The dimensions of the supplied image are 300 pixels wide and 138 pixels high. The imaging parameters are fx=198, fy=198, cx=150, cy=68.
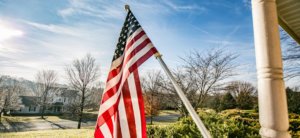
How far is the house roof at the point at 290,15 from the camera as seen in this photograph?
240 centimetres

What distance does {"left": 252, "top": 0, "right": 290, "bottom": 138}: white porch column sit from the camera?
1489 mm

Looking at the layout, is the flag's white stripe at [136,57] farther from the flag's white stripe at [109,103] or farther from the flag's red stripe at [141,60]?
the flag's white stripe at [109,103]

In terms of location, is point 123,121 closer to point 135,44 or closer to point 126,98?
point 126,98

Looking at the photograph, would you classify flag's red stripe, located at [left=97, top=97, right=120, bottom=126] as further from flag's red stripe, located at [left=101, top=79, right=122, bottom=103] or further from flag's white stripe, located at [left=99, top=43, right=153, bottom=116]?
flag's red stripe, located at [left=101, top=79, right=122, bottom=103]

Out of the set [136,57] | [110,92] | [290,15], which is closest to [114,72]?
[110,92]

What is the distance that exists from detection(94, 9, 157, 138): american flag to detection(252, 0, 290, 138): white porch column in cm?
148

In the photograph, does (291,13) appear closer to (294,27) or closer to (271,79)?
(294,27)

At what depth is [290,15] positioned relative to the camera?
8.94 feet

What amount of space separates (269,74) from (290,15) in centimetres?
171

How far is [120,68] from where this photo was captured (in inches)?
121

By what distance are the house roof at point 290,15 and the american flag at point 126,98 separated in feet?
5.64

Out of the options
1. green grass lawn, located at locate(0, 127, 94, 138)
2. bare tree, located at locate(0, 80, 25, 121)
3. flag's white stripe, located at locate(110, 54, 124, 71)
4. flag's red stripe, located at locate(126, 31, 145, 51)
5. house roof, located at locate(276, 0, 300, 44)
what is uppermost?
house roof, located at locate(276, 0, 300, 44)

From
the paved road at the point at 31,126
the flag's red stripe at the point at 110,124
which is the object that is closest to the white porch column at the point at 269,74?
the flag's red stripe at the point at 110,124

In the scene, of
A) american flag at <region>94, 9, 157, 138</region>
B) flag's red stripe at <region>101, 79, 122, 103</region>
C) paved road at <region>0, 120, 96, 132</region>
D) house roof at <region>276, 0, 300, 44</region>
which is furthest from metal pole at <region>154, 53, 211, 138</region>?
paved road at <region>0, 120, 96, 132</region>
